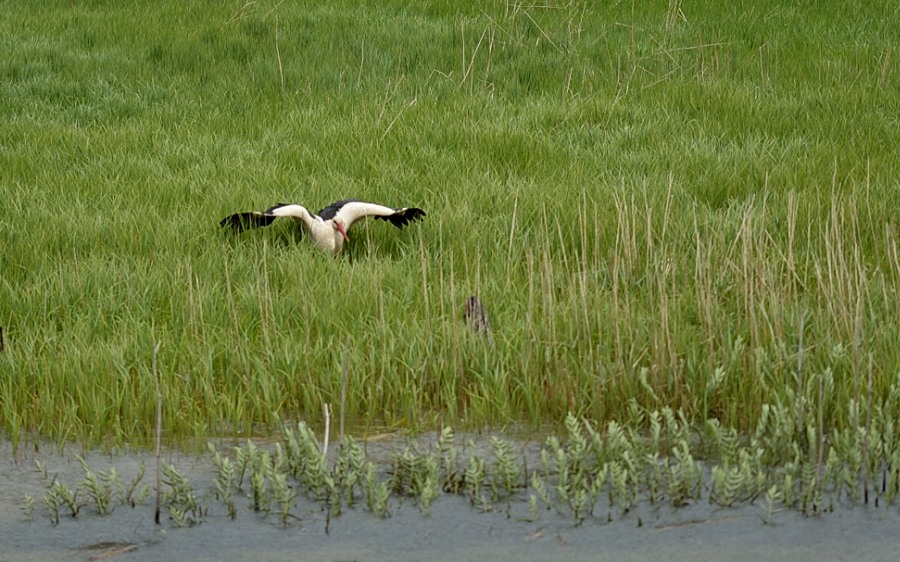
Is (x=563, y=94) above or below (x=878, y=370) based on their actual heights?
above

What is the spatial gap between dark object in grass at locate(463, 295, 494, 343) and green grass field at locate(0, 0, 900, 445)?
0.22 ft

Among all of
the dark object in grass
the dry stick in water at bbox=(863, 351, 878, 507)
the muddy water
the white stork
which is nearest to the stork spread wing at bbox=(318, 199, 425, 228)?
the white stork

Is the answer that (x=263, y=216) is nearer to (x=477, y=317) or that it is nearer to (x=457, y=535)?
(x=477, y=317)

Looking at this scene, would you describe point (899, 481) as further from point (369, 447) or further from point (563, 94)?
point (563, 94)

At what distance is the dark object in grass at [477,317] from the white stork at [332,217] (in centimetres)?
108

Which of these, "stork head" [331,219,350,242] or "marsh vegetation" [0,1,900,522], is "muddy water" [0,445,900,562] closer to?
"marsh vegetation" [0,1,900,522]

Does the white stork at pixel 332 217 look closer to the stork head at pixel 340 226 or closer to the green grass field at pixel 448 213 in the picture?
the stork head at pixel 340 226

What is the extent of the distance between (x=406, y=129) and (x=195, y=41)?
307cm

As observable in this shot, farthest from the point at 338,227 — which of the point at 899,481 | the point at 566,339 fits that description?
the point at 899,481

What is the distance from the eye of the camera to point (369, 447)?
3721 mm

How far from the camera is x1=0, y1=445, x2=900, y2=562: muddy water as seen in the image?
3.03 meters

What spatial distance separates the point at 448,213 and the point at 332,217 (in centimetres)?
74

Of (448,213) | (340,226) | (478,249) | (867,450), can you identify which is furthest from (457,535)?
(448,213)

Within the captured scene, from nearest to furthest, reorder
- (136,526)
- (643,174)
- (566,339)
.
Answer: (136,526) → (566,339) → (643,174)
